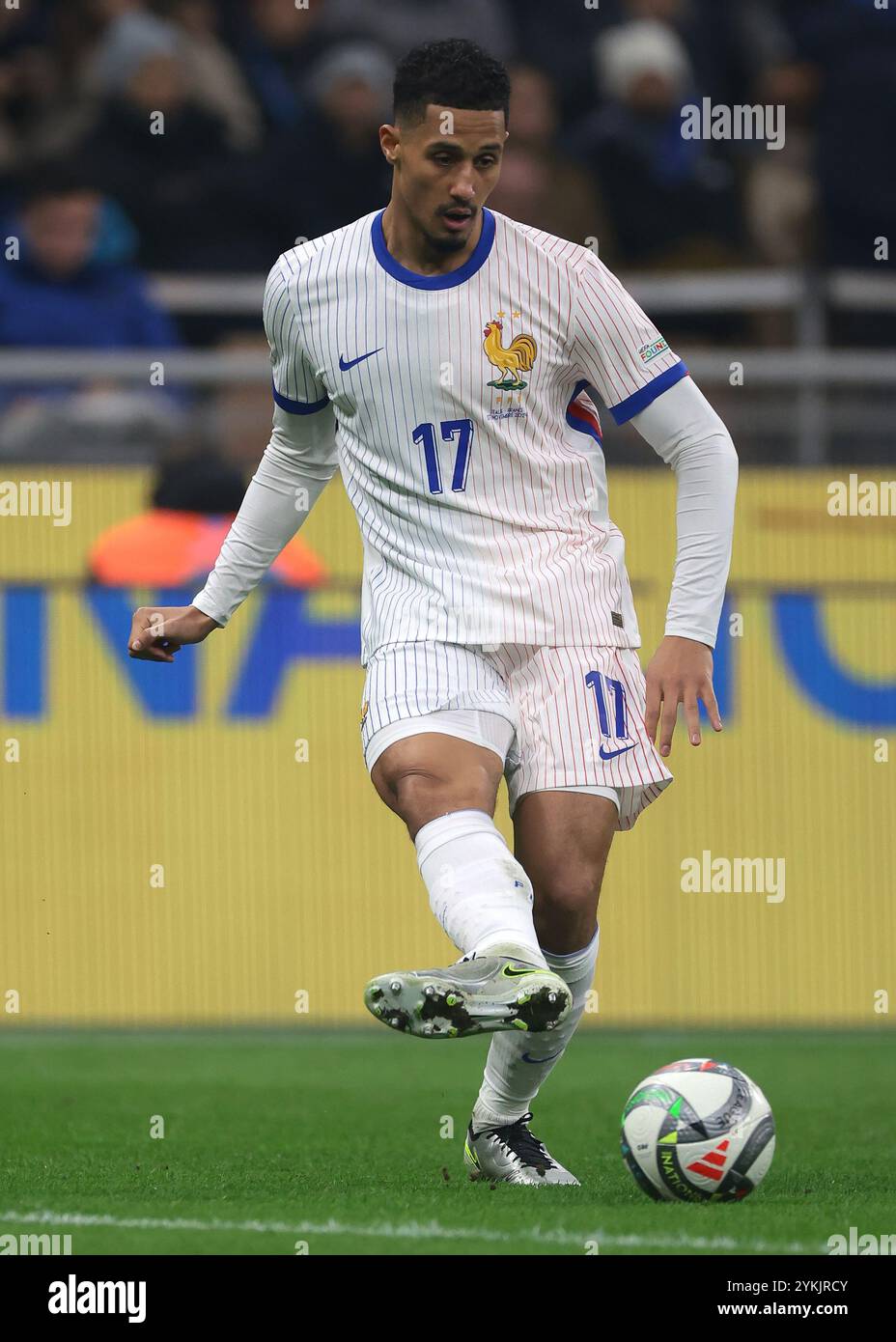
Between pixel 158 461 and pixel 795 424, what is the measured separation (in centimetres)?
299

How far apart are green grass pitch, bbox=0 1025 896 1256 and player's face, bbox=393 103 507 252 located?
2.17 m

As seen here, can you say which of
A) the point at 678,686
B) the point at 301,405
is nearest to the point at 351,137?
the point at 301,405

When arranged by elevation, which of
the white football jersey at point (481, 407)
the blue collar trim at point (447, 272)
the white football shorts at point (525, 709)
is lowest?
the white football shorts at point (525, 709)

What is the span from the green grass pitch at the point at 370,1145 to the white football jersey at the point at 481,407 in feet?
4.24

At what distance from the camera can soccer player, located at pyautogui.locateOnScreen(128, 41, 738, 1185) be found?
511cm


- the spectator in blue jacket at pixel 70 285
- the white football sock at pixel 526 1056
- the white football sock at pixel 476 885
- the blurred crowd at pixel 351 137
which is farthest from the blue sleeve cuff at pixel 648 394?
the blurred crowd at pixel 351 137

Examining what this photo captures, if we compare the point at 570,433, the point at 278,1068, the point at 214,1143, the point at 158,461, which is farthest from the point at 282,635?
the point at 570,433

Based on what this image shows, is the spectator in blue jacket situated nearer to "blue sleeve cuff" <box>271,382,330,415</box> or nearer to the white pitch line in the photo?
"blue sleeve cuff" <box>271,382,330,415</box>

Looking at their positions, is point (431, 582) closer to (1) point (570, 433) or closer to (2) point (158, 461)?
(1) point (570, 433)

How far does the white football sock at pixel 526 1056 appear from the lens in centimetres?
552

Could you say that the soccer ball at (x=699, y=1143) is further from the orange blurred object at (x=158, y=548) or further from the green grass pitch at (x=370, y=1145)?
the orange blurred object at (x=158, y=548)

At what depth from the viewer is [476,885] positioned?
4789 millimetres

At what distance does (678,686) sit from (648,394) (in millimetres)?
687

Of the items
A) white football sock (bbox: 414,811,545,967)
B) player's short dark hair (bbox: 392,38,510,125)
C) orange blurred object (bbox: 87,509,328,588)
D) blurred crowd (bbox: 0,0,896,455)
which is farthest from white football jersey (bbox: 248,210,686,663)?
blurred crowd (bbox: 0,0,896,455)
